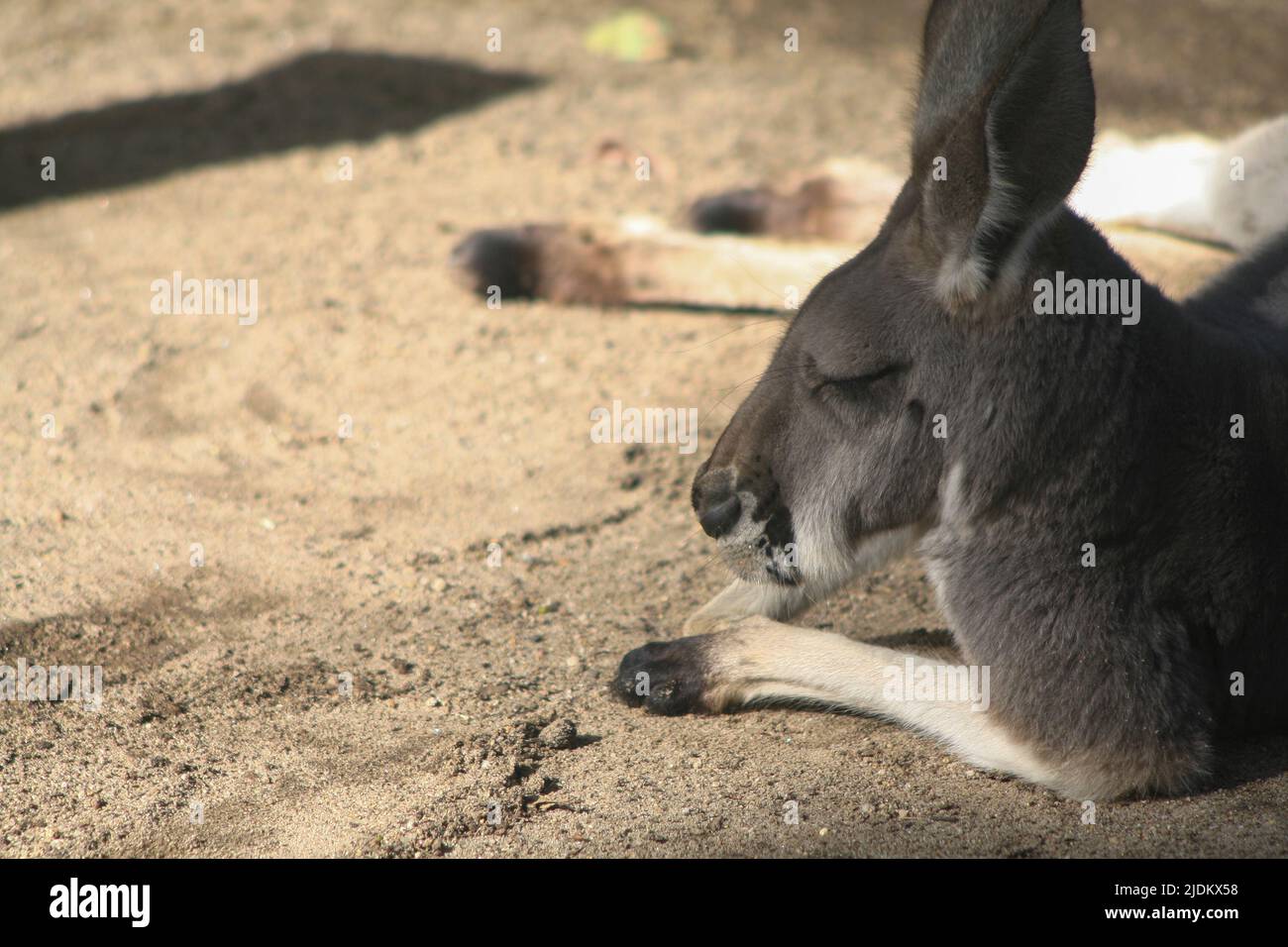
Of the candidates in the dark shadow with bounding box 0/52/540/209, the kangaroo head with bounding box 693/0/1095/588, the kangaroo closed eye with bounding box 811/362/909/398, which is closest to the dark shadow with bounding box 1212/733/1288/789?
the kangaroo head with bounding box 693/0/1095/588

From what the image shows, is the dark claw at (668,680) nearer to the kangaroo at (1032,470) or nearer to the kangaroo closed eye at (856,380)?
the kangaroo at (1032,470)

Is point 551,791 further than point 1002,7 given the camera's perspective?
Yes

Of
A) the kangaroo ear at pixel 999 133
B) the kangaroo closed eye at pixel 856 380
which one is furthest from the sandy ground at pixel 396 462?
the kangaroo ear at pixel 999 133

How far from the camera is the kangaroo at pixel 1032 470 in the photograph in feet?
8.21

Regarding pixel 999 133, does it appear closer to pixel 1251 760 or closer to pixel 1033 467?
pixel 1033 467

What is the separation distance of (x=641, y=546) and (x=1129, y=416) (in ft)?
4.96

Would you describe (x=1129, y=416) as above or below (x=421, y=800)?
above

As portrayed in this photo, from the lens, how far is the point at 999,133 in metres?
Result: 2.30

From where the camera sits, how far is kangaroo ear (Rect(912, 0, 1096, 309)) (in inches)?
89.6

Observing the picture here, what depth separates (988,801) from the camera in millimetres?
2631

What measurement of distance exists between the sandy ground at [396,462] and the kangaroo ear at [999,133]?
3.35 ft

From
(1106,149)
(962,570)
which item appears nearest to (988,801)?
(962,570)

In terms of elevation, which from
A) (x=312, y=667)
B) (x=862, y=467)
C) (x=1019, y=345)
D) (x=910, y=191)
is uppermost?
(x=910, y=191)
